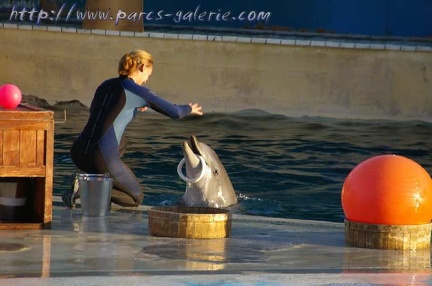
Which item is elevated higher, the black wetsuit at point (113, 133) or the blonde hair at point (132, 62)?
the blonde hair at point (132, 62)

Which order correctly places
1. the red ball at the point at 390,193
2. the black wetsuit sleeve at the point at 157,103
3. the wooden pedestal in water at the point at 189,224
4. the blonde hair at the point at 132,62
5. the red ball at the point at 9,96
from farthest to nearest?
the blonde hair at the point at 132,62 < the black wetsuit sleeve at the point at 157,103 < the red ball at the point at 9,96 < the wooden pedestal in water at the point at 189,224 < the red ball at the point at 390,193

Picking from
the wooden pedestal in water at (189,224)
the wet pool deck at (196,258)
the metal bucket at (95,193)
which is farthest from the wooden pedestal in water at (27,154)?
the wooden pedestal in water at (189,224)

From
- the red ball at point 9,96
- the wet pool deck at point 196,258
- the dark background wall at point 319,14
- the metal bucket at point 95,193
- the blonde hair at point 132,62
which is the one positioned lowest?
the wet pool deck at point 196,258

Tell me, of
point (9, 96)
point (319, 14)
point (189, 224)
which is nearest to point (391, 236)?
point (189, 224)

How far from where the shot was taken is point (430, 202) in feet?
24.8

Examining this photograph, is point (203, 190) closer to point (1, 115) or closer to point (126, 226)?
point (126, 226)

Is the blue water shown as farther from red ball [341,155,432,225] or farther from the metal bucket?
red ball [341,155,432,225]

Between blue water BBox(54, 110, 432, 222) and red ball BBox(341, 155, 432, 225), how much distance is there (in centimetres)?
267

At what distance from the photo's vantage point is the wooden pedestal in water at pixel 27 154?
7.74 m

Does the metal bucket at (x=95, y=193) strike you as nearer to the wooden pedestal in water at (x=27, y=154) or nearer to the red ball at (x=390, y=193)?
the wooden pedestal in water at (x=27, y=154)

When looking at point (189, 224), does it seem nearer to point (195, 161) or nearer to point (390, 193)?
point (390, 193)

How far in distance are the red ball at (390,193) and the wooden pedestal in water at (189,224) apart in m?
0.88

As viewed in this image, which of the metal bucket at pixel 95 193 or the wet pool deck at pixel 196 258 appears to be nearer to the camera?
the wet pool deck at pixel 196 258

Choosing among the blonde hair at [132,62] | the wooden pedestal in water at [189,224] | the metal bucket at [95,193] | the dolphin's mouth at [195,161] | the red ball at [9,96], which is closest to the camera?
the wooden pedestal in water at [189,224]
